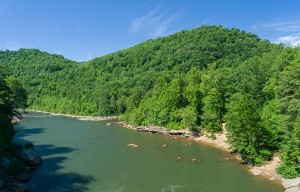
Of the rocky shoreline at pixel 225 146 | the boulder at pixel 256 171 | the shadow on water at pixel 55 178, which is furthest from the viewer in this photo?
the boulder at pixel 256 171

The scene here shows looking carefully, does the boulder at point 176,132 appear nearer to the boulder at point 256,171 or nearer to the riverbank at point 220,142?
the riverbank at point 220,142

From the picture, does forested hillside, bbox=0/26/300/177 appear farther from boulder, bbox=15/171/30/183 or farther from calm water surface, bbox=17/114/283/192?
boulder, bbox=15/171/30/183

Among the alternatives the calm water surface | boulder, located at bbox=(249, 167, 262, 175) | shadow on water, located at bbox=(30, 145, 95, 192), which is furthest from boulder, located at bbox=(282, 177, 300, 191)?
shadow on water, located at bbox=(30, 145, 95, 192)

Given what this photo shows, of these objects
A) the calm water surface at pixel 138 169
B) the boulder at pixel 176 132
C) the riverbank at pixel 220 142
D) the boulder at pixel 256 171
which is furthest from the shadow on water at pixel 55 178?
the boulder at pixel 176 132

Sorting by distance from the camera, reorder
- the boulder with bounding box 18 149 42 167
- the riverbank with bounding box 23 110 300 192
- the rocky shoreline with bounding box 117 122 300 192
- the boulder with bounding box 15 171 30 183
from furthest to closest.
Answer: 1. the boulder with bounding box 18 149 42 167
2. the riverbank with bounding box 23 110 300 192
3. the boulder with bounding box 15 171 30 183
4. the rocky shoreline with bounding box 117 122 300 192

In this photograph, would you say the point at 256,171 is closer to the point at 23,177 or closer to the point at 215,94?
the point at 23,177

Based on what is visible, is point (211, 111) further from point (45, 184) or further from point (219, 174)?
point (45, 184)

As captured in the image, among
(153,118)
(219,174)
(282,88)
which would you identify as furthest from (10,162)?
(153,118)
